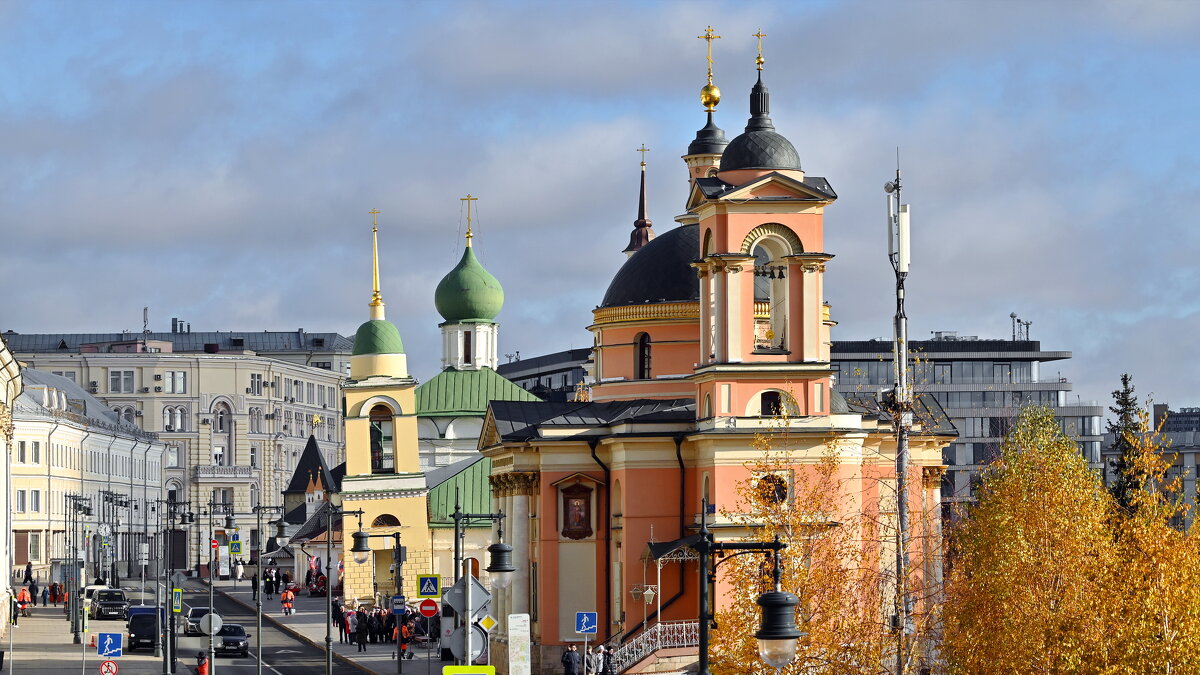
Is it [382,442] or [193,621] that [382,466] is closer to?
[382,442]

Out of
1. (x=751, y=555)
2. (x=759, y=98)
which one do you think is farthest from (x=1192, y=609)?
(x=759, y=98)

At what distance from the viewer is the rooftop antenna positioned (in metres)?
34.4

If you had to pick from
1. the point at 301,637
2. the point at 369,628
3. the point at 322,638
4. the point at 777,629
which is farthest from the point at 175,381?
the point at 777,629

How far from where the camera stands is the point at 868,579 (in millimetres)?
44281

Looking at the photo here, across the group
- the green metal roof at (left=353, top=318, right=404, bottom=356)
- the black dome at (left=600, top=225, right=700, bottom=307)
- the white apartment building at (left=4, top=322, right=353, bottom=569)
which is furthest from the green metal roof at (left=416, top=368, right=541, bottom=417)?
the white apartment building at (left=4, top=322, right=353, bottom=569)

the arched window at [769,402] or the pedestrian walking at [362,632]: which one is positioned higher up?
the arched window at [769,402]

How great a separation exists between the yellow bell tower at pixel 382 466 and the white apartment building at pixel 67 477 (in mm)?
10715

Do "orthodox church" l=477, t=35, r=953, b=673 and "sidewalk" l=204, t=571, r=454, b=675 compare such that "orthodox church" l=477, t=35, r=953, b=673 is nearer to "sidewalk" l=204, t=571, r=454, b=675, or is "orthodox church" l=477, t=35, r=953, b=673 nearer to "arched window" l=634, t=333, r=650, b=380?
"arched window" l=634, t=333, r=650, b=380

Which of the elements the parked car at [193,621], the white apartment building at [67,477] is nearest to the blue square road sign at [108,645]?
the parked car at [193,621]

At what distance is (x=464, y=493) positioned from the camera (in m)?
95.8

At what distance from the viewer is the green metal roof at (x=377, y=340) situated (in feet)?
316

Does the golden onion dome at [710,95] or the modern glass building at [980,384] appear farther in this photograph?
the modern glass building at [980,384]

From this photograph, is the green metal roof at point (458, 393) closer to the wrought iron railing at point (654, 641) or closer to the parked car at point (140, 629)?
the parked car at point (140, 629)

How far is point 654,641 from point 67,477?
228ft
